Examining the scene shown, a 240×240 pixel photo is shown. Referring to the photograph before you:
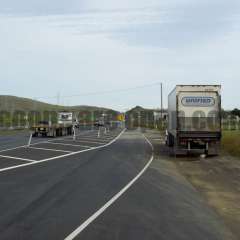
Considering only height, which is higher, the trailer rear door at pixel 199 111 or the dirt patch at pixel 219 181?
the trailer rear door at pixel 199 111

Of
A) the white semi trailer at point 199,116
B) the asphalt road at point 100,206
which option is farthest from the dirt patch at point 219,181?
the white semi trailer at point 199,116

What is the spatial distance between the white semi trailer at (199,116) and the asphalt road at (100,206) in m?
9.51

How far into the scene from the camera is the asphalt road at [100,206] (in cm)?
991

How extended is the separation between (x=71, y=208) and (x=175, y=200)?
3163 millimetres

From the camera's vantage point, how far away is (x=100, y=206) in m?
12.8

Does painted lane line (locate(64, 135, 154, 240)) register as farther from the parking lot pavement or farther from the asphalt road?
the parking lot pavement

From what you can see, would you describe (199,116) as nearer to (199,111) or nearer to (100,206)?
(199,111)

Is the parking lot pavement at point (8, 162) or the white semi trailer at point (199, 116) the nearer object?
the parking lot pavement at point (8, 162)

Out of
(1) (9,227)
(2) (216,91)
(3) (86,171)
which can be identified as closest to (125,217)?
(1) (9,227)

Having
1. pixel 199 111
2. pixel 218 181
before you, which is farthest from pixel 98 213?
pixel 199 111

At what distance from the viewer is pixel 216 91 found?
3152 centimetres

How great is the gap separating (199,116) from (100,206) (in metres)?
19.6

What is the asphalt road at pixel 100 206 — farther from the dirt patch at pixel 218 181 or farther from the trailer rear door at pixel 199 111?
the trailer rear door at pixel 199 111

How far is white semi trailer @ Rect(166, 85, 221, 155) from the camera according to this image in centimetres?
3155
